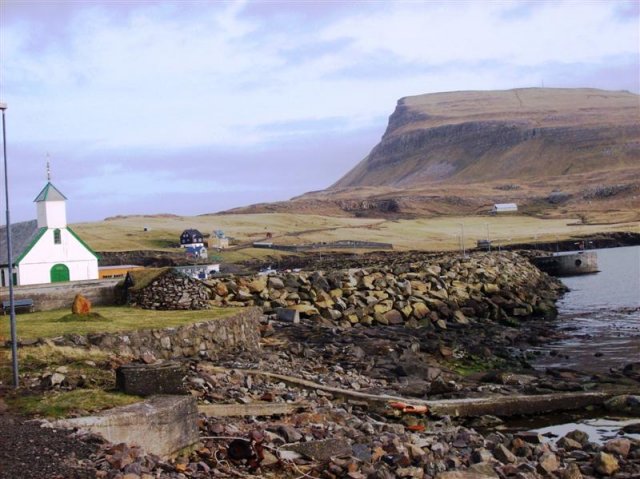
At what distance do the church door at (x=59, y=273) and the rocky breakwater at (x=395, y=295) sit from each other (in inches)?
307

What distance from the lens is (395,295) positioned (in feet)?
128

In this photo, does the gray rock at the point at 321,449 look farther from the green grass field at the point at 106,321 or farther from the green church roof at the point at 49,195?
the green church roof at the point at 49,195

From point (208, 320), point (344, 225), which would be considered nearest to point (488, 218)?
point (344, 225)

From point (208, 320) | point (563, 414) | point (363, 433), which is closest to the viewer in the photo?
point (363, 433)

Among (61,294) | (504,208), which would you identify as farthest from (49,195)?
(504,208)

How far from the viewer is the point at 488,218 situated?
157875mm

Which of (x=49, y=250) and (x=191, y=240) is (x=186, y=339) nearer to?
(x=49, y=250)

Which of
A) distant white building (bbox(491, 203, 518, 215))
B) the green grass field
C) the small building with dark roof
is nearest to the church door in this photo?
the green grass field

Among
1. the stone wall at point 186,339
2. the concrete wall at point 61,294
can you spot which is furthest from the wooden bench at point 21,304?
the stone wall at point 186,339

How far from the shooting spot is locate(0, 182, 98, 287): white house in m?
39.0

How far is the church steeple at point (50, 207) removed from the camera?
3978cm

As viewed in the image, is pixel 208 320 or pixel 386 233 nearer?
pixel 208 320

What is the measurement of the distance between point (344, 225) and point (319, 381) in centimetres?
12247

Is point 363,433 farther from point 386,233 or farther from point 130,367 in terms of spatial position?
point 386,233
